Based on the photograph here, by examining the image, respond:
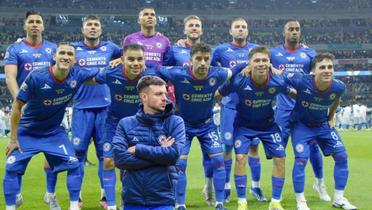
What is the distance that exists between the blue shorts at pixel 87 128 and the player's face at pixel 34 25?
1.37 metres

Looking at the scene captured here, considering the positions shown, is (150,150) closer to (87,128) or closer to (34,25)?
(87,128)

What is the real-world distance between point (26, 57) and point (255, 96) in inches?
141

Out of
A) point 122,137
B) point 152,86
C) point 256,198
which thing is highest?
point 152,86

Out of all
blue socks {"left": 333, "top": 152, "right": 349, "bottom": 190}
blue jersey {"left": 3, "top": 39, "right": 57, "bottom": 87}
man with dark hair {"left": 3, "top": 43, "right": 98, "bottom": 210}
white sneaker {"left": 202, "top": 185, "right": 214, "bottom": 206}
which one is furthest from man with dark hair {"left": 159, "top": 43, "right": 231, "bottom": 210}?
blue jersey {"left": 3, "top": 39, "right": 57, "bottom": 87}

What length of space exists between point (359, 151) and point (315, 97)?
11815mm

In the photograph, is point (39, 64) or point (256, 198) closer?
point (39, 64)

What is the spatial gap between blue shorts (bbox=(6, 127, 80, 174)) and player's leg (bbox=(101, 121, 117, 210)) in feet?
2.13

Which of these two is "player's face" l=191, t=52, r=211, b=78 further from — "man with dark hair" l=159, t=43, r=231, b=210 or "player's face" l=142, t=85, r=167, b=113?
"player's face" l=142, t=85, r=167, b=113

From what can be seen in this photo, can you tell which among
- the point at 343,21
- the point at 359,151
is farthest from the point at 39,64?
the point at 343,21

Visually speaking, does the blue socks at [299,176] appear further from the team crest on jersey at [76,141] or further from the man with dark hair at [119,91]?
the team crest on jersey at [76,141]

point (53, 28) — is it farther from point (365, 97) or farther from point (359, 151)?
point (359, 151)

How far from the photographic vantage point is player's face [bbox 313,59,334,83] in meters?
8.75

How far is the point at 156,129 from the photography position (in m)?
5.56

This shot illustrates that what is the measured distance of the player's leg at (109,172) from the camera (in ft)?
27.2
